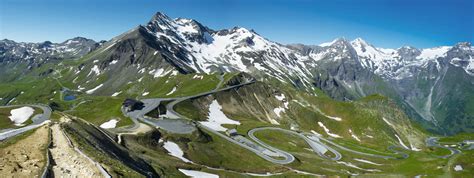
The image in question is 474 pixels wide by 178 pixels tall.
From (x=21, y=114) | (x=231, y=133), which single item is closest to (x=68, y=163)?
(x=231, y=133)

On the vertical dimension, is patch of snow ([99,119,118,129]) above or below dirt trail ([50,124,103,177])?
above

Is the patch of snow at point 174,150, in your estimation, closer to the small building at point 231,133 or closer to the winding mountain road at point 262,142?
the winding mountain road at point 262,142

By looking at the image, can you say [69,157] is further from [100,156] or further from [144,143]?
[144,143]

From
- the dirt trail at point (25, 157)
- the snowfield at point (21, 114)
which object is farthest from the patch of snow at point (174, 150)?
the snowfield at point (21, 114)

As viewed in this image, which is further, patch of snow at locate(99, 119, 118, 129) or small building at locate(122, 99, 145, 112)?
small building at locate(122, 99, 145, 112)

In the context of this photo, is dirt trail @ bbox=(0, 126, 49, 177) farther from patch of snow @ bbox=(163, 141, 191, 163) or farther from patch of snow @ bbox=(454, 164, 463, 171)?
patch of snow @ bbox=(454, 164, 463, 171)

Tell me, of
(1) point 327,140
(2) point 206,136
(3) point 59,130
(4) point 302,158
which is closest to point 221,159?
(2) point 206,136

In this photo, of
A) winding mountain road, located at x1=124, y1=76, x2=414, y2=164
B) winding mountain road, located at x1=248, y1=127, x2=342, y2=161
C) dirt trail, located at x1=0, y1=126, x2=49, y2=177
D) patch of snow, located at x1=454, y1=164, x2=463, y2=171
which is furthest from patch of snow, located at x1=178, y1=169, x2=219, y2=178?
patch of snow, located at x1=454, y1=164, x2=463, y2=171
